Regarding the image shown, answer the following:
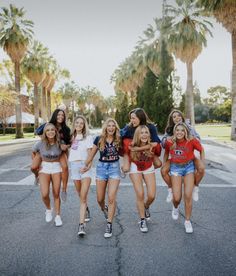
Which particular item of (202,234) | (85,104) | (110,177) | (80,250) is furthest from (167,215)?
(85,104)

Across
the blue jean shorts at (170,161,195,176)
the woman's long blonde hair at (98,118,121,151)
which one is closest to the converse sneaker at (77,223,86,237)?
the woman's long blonde hair at (98,118,121,151)

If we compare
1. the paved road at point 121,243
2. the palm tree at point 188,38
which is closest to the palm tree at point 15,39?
the palm tree at point 188,38

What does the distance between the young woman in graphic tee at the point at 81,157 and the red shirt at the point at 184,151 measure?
4.48ft

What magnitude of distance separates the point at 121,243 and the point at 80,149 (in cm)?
164

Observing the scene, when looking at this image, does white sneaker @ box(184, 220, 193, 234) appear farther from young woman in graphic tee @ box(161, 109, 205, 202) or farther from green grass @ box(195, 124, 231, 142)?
green grass @ box(195, 124, 231, 142)

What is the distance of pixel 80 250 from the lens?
4465mm

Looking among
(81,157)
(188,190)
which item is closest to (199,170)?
(188,190)

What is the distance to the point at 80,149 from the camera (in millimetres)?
5445

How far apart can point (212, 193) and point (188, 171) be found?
10.9ft

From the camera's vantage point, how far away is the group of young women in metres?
5.25

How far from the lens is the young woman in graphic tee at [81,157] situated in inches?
209

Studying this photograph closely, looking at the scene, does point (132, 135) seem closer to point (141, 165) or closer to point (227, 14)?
point (141, 165)

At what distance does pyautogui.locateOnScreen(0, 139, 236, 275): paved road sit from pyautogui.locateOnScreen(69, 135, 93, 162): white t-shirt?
117 centimetres

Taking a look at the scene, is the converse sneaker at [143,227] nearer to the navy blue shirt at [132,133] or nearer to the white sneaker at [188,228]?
the white sneaker at [188,228]
